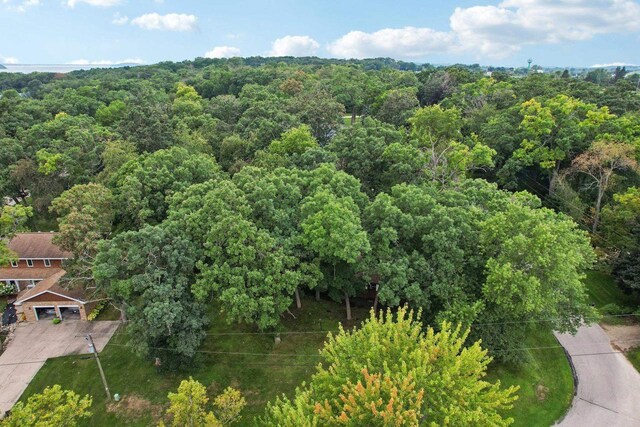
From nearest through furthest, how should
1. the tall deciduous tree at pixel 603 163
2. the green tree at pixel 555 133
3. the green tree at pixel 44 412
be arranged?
the green tree at pixel 44 412 < the tall deciduous tree at pixel 603 163 < the green tree at pixel 555 133

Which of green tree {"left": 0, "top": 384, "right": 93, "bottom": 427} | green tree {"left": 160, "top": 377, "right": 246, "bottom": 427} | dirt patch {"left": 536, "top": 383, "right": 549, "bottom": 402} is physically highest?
green tree {"left": 0, "top": 384, "right": 93, "bottom": 427}

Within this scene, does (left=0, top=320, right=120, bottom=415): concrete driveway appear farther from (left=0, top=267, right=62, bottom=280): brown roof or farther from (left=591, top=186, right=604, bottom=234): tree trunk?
(left=591, top=186, right=604, bottom=234): tree trunk

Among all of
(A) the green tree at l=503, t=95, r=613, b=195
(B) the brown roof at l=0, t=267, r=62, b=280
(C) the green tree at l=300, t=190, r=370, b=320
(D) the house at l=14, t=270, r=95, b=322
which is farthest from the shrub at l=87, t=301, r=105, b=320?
(A) the green tree at l=503, t=95, r=613, b=195

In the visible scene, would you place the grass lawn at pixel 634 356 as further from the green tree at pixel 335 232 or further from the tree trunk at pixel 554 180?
the tree trunk at pixel 554 180

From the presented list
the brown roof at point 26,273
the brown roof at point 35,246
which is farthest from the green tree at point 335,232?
the brown roof at point 26,273

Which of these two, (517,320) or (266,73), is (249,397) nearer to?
(517,320)

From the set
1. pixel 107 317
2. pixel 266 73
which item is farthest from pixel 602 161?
pixel 266 73

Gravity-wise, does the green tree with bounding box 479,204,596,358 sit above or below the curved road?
above
